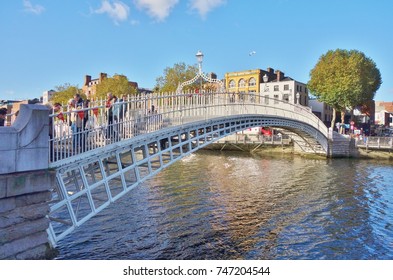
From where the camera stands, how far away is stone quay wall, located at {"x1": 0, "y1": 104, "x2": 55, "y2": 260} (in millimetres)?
5508

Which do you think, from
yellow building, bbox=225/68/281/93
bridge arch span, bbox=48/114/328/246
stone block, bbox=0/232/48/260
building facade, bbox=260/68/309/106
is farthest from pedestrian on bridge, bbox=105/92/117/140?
yellow building, bbox=225/68/281/93

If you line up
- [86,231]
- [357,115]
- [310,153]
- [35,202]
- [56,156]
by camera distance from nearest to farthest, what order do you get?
1. [35,202]
2. [56,156]
3. [86,231]
4. [310,153]
5. [357,115]

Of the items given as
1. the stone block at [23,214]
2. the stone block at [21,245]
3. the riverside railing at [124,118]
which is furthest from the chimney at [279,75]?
the stone block at [21,245]

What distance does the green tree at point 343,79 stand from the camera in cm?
3766

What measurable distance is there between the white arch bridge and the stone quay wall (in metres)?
0.40

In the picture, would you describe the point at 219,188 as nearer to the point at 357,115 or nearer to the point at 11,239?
the point at 11,239

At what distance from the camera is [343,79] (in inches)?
1492

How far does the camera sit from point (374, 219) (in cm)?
1158

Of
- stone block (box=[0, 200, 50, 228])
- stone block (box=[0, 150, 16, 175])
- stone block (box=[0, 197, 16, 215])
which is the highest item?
stone block (box=[0, 150, 16, 175])

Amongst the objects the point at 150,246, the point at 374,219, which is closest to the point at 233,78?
the point at 374,219

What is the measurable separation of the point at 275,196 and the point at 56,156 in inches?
405

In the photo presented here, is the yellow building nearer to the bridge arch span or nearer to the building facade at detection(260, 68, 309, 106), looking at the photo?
the building facade at detection(260, 68, 309, 106)

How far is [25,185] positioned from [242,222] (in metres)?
6.81

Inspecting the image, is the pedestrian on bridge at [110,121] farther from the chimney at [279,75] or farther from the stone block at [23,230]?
the chimney at [279,75]
